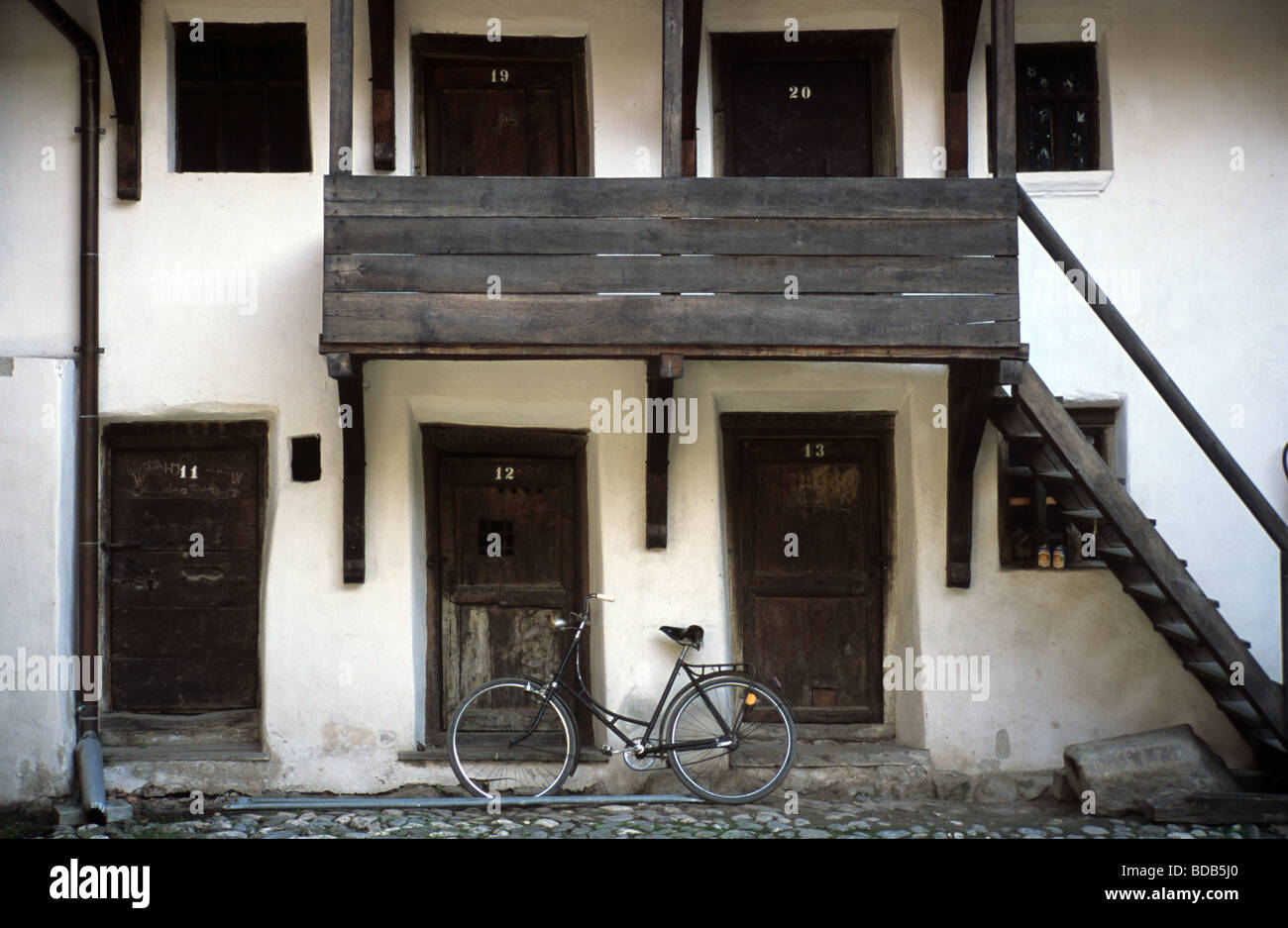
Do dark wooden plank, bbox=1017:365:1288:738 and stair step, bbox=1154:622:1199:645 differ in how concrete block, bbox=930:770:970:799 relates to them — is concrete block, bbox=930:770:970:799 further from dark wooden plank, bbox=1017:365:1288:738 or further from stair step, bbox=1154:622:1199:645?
dark wooden plank, bbox=1017:365:1288:738

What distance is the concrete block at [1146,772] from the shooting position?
7.05 m

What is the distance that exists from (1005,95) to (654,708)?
161 inches

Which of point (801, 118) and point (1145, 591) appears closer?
point (1145, 591)

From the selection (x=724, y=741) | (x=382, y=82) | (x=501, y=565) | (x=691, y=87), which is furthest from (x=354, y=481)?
(x=691, y=87)

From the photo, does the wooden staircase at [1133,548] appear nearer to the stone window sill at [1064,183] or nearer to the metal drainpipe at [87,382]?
the stone window sill at [1064,183]

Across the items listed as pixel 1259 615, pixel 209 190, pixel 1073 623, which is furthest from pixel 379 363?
pixel 1259 615

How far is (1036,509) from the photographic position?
773cm

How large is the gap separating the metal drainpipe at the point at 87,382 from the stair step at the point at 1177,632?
641 cm

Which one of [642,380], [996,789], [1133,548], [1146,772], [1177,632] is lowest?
[996,789]

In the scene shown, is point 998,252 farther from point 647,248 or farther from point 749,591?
point 749,591

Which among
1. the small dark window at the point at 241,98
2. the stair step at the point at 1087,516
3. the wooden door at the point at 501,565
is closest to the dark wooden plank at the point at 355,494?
the wooden door at the point at 501,565

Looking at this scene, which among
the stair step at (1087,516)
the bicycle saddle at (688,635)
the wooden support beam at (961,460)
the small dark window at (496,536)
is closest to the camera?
the stair step at (1087,516)

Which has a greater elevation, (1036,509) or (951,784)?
(1036,509)

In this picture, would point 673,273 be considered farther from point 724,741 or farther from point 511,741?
point 511,741
